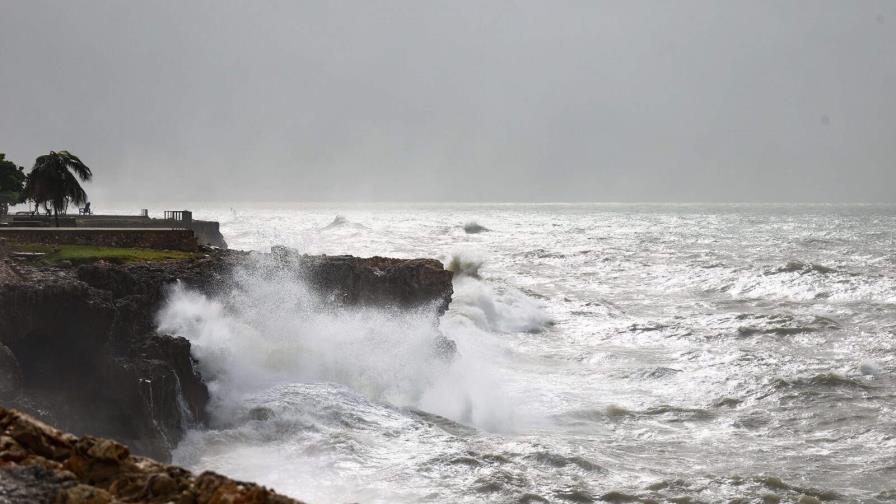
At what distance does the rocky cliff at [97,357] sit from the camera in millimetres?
12789

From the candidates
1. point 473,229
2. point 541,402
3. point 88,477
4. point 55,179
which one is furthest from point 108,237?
point 473,229

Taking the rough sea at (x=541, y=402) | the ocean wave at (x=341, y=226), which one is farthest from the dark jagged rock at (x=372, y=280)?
the ocean wave at (x=341, y=226)

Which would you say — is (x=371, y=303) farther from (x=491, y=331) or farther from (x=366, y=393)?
(x=491, y=331)

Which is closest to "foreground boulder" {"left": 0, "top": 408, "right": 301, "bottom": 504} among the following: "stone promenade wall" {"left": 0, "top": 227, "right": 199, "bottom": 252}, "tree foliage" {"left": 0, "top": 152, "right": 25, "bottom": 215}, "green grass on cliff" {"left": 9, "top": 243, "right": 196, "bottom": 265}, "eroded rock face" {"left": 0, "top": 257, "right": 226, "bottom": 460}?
"eroded rock face" {"left": 0, "top": 257, "right": 226, "bottom": 460}

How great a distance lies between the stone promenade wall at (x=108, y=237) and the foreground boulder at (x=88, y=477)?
15.5 meters

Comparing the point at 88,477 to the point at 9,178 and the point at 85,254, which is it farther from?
the point at 9,178

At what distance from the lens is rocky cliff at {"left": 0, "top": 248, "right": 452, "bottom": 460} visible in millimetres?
12789

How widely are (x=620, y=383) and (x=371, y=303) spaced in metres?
6.29

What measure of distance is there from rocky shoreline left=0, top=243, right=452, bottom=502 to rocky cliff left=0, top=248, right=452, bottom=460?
0.02 m

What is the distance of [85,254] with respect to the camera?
17.3m

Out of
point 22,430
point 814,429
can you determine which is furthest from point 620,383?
point 22,430

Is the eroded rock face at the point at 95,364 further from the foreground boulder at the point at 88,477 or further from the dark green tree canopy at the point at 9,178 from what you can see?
the dark green tree canopy at the point at 9,178

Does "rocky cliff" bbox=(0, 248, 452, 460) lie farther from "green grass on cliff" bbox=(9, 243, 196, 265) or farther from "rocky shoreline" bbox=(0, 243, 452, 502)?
"green grass on cliff" bbox=(9, 243, 196, 265)

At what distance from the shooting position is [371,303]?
20.1 m
